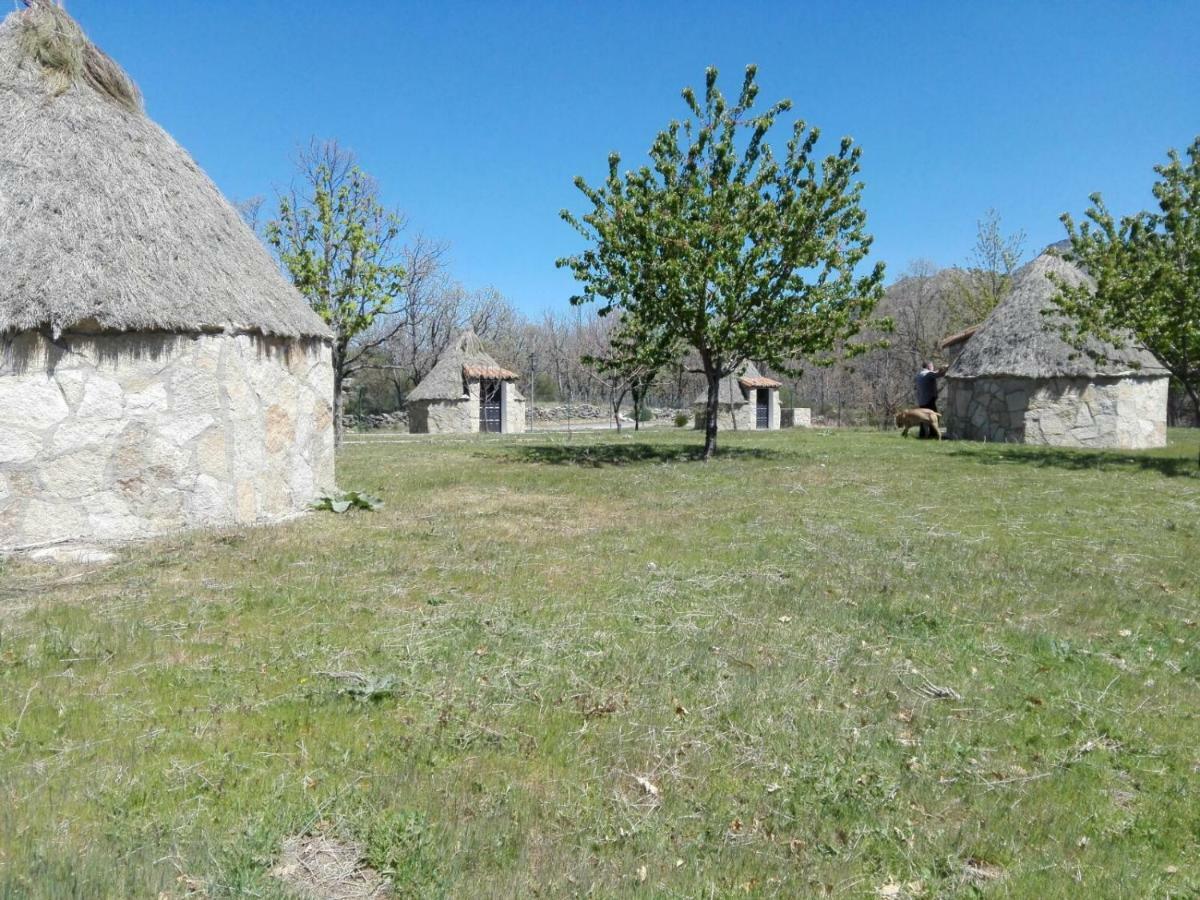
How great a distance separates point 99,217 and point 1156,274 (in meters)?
15.7

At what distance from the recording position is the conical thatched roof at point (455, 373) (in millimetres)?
33281

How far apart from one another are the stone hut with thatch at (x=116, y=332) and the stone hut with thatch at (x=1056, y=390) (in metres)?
18.5

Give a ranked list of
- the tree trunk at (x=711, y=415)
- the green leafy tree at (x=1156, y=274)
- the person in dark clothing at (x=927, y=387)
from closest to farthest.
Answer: the green leafy tree at (x=1156, y=274) < the tree trunk at (x=711, y=415) < the person in dark clothing at (x=927, y=387)

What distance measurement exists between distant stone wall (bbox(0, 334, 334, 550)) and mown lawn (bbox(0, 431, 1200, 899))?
0.68m

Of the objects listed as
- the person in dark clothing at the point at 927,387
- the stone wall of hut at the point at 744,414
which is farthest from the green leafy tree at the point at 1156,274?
the stone wall of hut at the point at 744,414

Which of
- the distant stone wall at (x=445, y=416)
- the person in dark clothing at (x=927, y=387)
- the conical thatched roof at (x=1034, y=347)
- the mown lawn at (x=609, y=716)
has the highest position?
the conical thatched roof at (x=1034, y=347)

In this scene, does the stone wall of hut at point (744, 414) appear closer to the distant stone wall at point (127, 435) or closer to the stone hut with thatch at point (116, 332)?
the stone hut with thatch at point (116, 332)

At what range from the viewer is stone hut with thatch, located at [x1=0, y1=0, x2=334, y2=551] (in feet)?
23.7

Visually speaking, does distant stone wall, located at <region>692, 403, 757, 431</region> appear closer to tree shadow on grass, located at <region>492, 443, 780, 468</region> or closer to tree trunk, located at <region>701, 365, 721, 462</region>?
tree shadow on grass, located at <region>492, 443, 780, 468</region>

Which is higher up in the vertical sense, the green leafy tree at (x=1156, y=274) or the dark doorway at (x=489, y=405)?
the green leafy tree at (x=1156, y=274)

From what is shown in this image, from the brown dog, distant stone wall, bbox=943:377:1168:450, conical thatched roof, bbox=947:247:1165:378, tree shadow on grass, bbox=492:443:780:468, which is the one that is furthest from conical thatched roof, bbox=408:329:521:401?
distant stone wall, bbox=943:377:1168:450

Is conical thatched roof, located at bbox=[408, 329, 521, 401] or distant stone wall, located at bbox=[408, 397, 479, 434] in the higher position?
conical thatched roof, located at bbox=[408, 329, 521, 401]

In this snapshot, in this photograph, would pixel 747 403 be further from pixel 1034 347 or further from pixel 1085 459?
pixel 1085 459

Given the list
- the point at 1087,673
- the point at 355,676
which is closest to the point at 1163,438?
the point at 1087,673
